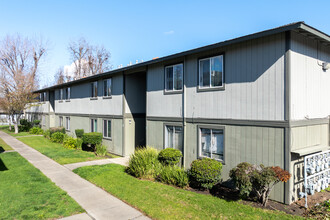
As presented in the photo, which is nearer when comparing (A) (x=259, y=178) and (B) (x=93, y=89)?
(A) (x=259, y=178)

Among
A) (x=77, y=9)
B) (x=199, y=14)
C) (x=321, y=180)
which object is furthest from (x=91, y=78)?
(x=321, y=180)

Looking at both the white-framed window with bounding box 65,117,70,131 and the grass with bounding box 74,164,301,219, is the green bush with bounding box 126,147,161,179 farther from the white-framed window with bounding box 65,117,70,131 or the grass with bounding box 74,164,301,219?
the white-framed window with bounding box 65,117,70,131

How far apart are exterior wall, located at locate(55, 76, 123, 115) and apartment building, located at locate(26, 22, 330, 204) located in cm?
305

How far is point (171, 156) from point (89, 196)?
3789 mm

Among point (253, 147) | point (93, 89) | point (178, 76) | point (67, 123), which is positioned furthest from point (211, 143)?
point (67, 123)

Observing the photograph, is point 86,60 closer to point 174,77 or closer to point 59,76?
point 59,76

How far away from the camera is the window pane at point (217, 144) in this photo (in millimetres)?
9102

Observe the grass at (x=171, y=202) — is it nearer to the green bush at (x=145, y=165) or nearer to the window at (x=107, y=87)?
the green bush at (x=145, y=165)

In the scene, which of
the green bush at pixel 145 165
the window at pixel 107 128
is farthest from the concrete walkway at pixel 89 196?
the window at pixel 107 128

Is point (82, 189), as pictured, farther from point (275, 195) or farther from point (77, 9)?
point (77, 9)

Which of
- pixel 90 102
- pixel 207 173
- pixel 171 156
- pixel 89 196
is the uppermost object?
pixel 90 102

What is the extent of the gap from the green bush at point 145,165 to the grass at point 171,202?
0.42 m

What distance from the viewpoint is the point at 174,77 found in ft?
37.2

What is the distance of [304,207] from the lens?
697 cm
